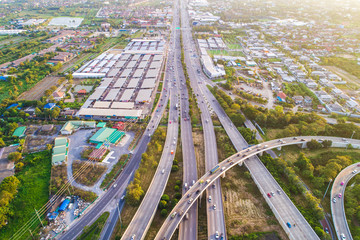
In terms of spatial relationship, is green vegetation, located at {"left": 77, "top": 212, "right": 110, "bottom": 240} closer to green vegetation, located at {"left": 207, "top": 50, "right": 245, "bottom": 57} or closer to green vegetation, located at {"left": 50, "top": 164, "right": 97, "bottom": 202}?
green vegetation, located at {"left": 50, "top": 164, "right": 97, "bottom": 202}

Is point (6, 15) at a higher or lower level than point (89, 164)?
higher

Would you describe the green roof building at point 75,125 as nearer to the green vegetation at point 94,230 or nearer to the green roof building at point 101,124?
the green roof building at point 101,124

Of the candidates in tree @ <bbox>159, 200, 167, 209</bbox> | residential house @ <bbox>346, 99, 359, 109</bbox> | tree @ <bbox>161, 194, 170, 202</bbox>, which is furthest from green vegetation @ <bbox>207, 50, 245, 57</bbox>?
tree @ <bbox>159, 200, 167, 209</bbox>

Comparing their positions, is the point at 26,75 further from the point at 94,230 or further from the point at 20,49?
the point at 94,230

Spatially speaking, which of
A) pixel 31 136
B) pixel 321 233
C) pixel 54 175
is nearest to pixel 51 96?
pixel 31 136

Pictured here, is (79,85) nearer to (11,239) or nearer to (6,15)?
(11,239)

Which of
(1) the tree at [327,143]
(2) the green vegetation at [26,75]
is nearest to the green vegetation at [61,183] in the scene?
(2) the green vegetation at [26,75]

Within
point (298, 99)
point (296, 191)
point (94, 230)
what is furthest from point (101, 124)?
point (298, 99)

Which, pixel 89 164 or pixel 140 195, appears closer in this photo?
pixel 140 195
